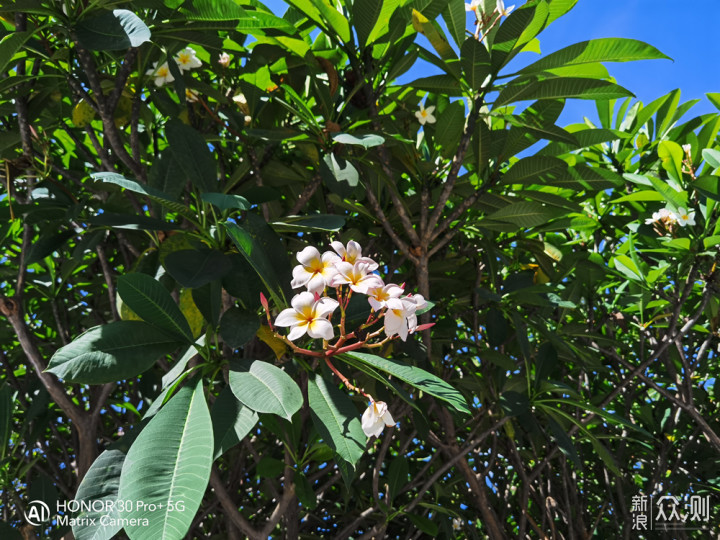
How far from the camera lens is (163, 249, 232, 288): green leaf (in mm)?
1032

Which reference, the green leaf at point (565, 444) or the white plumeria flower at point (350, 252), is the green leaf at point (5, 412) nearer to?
the white plumeria flower at point (350, 252)

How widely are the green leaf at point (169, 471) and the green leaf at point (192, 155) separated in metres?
0.47

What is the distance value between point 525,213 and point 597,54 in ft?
1.25

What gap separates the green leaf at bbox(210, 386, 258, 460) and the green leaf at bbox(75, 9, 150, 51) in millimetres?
593

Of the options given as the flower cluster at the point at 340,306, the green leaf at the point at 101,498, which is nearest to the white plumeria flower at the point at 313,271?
the flower cluster at the point at 340,306

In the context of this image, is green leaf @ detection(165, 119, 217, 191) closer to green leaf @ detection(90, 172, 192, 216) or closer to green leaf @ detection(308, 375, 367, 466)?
green leaf @ detection(90, 172, 192, 216)

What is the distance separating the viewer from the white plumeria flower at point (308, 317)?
3.01ft

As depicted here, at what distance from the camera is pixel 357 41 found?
4.57 ft

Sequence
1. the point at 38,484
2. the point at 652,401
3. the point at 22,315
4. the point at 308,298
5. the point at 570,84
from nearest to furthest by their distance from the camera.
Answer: the point at 308,298 → the point at 570,84 → the point at 22,315 → the point at 38,484 → the point at 652,401

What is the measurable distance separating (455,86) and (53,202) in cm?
96

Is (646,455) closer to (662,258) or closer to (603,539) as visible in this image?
(603,539)

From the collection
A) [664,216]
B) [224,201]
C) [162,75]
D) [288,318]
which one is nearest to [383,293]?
[288,318]

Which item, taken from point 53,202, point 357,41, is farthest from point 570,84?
point 53,202

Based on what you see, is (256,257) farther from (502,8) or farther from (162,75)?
(502,8)
